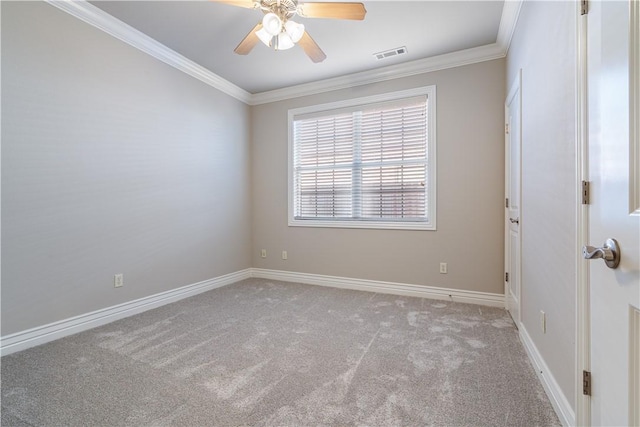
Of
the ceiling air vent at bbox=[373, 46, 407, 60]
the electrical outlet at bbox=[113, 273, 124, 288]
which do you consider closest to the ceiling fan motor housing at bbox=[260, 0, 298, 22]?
the ceiling air vent at bbox=[373, 46, 407, 60]

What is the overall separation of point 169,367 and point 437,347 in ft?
6.23

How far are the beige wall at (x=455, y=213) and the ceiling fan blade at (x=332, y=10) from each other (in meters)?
1.73

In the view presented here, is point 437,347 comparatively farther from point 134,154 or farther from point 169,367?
point 134,154

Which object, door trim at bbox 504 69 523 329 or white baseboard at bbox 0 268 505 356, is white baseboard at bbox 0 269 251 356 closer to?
white baseboard at bbox 0 268 505 356

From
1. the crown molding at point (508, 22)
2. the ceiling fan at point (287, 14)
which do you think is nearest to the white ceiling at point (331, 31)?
the crown molding at point (508, 22)

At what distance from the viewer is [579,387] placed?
1.13m

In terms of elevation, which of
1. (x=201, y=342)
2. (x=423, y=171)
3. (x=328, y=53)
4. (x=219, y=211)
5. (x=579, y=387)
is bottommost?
(x=201, y=342)

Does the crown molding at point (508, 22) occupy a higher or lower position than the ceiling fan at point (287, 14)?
higher

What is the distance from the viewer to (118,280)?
271 cm

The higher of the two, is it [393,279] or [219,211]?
[219,211]

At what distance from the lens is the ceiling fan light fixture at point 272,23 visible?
1869 millimetres

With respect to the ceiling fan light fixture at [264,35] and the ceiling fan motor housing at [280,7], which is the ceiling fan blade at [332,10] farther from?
the ceiling fan light fixture at [264,35]

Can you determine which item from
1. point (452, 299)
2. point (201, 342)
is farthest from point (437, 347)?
point (201, 342)

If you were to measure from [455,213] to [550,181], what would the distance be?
1.66 m
